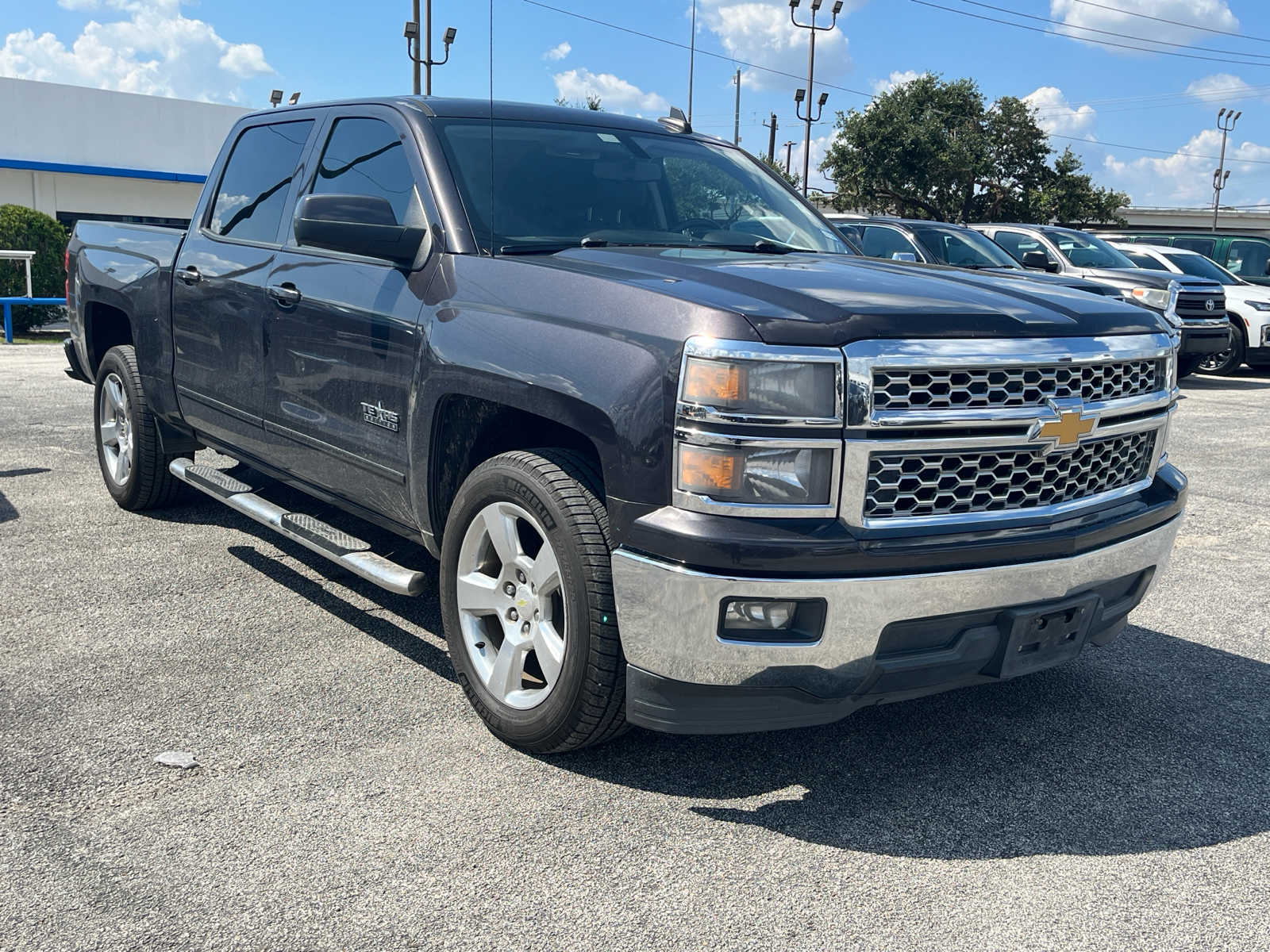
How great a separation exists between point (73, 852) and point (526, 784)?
1.14m

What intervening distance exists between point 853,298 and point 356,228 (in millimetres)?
1587

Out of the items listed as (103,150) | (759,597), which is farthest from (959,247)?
(103,150)

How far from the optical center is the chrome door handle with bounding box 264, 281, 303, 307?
436cm

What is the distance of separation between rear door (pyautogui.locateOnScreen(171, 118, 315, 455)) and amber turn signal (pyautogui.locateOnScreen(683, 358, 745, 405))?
2.42 m

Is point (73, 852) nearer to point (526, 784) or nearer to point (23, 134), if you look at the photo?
point (526, 784)

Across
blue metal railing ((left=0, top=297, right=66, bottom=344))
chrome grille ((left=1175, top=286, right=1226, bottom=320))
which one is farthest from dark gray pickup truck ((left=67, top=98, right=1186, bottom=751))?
blue metal railing ((left=0, top=297, right=66, bottom=344))

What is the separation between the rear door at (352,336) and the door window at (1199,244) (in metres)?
18.4

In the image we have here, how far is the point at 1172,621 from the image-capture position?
4.95 meters

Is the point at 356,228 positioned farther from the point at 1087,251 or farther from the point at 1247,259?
the point at 1247,259

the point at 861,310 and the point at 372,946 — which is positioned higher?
the point at 861,310

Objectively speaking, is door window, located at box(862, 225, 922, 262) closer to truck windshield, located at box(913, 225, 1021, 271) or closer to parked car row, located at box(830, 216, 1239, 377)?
parked car row, located at box(830, 216, 1239, 377)

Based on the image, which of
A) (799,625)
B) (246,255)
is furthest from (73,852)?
(246,255)

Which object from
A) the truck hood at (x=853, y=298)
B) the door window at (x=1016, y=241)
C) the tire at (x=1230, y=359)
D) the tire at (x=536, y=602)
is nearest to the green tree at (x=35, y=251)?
the door window at (x=1016, y=241)

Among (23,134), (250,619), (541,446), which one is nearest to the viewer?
(541,446)
